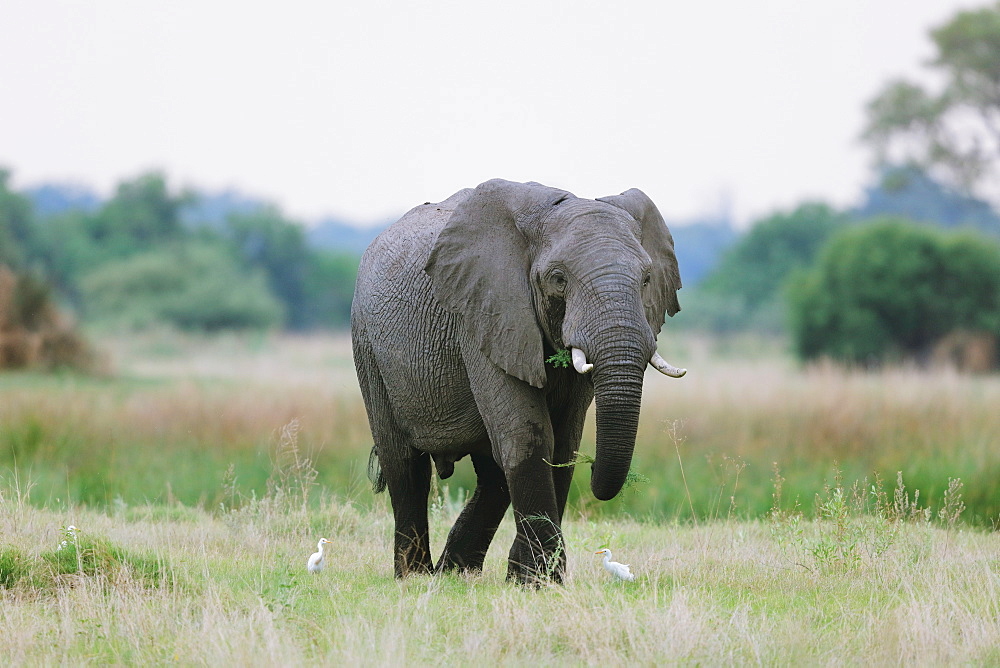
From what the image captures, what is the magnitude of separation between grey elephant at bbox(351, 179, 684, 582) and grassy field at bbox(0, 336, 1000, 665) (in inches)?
19.7

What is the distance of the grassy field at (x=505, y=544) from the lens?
625 centimetres

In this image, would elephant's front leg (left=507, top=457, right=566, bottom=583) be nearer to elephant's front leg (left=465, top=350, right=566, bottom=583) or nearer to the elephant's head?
elephant's front leg (left=465, top=350, right=566, bottom=583)

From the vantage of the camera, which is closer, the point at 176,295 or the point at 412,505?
the point at 412,505

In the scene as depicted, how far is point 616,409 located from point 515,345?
83 centimetres

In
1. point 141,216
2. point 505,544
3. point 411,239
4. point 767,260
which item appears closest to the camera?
point 411,239

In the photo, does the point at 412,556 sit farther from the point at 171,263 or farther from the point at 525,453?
the point at 171,263

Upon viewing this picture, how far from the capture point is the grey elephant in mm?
6730

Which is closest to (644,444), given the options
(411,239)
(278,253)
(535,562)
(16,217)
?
(411,239)

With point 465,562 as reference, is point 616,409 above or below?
above

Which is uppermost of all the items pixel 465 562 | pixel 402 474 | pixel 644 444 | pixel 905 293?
pixel 402 474

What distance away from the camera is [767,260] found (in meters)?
75.2

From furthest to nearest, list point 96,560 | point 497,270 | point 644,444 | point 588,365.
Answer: point 644,444 → point 96,560 → point 497,270 → point 588,365

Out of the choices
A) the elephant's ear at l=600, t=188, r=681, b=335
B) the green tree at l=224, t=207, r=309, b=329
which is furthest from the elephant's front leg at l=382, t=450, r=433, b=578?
the green tree at l=224, t=207, r=309, b=329

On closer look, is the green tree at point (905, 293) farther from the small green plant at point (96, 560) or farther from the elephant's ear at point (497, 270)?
the small green plant at point (96, 560)
